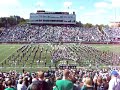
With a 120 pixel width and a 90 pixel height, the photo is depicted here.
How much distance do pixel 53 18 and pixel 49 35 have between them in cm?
3166

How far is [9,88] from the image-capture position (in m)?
8.38

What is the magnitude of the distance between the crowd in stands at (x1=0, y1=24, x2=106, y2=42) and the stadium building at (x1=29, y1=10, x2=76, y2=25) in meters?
19.9

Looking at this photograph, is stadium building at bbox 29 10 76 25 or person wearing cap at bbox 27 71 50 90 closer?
person wearing cap at bbox 27 71 50 90

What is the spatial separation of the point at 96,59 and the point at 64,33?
6154 cm

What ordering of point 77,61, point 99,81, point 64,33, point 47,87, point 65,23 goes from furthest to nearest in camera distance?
point 65,23, point 64,33, point 77,61, point 99,81, point 47,87

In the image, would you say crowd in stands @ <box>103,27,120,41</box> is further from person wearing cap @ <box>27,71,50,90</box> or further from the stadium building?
person wearing cap @ <box>27,71,50,90</box>

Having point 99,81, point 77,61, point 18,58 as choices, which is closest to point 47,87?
point 99,81

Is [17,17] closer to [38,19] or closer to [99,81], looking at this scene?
[38,19]

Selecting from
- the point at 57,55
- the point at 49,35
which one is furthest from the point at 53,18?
the point at 57,55

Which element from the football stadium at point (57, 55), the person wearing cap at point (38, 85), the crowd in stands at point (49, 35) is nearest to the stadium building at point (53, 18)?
the football stadium at point (57, 55)

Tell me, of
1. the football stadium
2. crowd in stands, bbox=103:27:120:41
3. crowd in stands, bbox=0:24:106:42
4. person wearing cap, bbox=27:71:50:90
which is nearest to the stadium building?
the football stadium

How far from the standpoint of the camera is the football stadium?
8.94 metres

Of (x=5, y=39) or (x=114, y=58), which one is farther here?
(x=5, y=39)

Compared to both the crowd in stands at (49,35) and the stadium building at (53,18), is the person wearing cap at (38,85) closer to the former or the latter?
the crowd in stands at (49,35)
